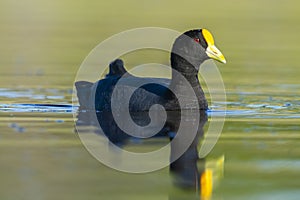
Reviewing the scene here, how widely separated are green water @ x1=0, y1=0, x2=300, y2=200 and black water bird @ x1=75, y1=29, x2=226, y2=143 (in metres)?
0.51

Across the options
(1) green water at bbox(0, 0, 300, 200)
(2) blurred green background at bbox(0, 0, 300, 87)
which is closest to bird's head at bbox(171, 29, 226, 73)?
(1) green water at bbox(0, 0, 300, 200)

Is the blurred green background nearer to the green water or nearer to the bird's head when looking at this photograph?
the green water

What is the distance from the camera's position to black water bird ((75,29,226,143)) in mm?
10547

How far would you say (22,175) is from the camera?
6.77 metres

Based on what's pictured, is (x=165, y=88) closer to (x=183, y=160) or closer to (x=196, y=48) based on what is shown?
(x=196, y=48)

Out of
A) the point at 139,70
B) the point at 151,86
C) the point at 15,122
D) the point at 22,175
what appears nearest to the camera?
the point at 22,175

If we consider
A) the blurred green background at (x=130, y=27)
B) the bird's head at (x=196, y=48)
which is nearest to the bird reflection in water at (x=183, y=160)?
the bird's head at (x=196, y=48)

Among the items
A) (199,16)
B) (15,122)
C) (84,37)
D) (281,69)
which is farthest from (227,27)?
(15,122)

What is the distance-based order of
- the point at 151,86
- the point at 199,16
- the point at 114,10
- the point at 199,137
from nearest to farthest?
the point at 199,137 < the point at 151,86 < the point at 199,16 < the point at 114,10

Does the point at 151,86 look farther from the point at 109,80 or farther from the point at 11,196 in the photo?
the point at 11,196

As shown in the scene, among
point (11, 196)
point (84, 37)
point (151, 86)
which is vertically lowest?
point (11, 196)

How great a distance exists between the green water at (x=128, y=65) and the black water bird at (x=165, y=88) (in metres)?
0.51

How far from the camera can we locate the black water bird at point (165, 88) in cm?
1055

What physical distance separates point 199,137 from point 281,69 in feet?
20.7
